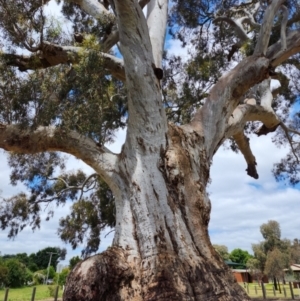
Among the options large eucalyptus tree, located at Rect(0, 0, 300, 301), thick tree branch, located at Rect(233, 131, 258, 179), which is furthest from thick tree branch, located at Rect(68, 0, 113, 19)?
thick tree branch, located at Rect(233, 131, 258, 179)

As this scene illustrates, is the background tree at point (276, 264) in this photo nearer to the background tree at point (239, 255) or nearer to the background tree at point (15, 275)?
the background tree at point (15, 275)

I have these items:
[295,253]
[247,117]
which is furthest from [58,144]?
[295,253]

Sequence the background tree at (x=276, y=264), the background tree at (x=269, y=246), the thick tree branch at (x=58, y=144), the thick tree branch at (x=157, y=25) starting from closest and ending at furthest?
the thick tree branch at (x=58, y=144), the thick tree branch at (x=157, y=25), the background tree at (x=276, y=264), the background tree at (x=269, y=246)

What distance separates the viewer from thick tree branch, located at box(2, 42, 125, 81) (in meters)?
4.76

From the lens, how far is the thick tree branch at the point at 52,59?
4.76 m

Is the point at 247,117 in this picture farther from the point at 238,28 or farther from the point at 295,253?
the point at 295,253

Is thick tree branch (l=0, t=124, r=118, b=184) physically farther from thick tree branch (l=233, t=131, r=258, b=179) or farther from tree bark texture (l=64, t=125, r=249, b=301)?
thick tree branch (l=233, t=131, r=258, b=179)

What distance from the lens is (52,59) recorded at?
16.5 feet

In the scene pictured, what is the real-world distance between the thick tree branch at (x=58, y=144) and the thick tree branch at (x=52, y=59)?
4.07 ft

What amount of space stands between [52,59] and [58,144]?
5.46 feet

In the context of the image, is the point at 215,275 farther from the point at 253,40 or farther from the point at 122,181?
the point at 253,40

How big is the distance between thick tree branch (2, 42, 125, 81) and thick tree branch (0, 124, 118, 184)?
1.24 metres

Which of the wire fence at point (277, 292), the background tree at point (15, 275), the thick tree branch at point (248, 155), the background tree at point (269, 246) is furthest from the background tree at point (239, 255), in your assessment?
the thick tree branch at point (248, 155)

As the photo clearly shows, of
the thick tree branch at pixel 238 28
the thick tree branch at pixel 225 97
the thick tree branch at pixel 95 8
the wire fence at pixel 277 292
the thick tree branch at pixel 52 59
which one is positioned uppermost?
the thick tree branch at pixel 238 28
